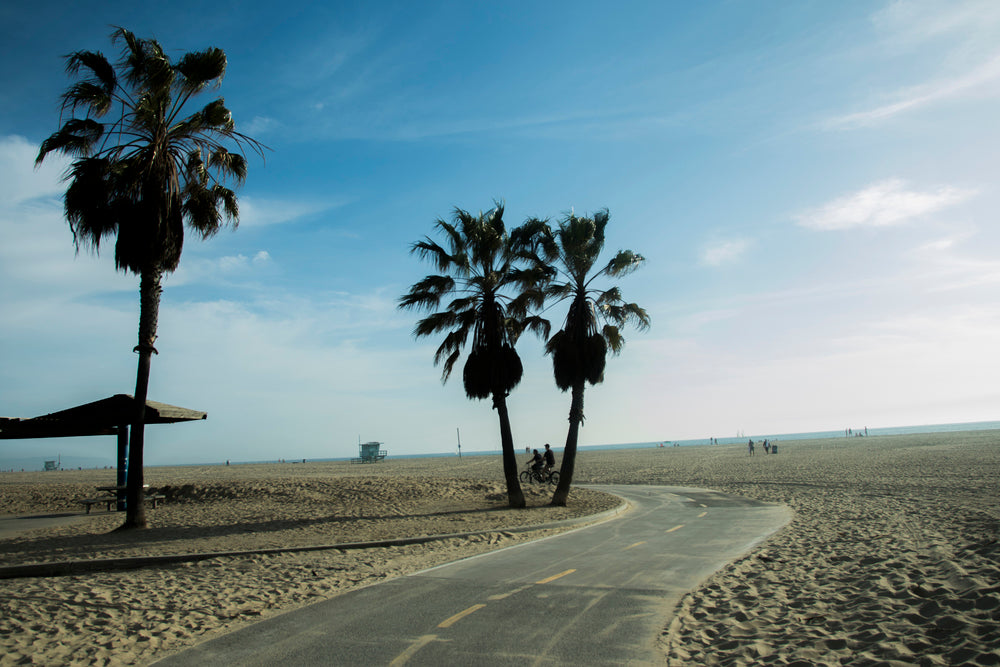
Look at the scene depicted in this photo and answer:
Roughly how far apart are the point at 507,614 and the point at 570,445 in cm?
1324

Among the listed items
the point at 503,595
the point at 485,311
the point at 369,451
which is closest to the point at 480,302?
the point at 485,311

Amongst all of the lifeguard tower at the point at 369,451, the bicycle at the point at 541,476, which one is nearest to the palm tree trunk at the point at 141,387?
the bicycle at the point at 541,476

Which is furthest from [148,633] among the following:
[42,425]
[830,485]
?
[830,485]

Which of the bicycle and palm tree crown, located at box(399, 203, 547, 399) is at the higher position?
palm tree crown, located at box(399, 203, 547, 399)

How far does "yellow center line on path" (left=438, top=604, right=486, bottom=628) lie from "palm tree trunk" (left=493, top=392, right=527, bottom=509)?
12155 millimetres

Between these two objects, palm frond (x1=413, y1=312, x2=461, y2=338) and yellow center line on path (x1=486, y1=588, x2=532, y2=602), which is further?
palm frond (x1=413, y1=312, x2=461, y2=338)

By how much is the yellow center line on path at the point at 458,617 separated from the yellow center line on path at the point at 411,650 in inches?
17.4

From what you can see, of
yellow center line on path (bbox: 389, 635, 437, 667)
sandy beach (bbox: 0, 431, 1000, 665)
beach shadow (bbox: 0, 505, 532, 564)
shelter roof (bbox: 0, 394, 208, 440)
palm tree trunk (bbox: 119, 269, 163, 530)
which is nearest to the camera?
yellow center line on path (bbox: 389, 635, 437, 667)

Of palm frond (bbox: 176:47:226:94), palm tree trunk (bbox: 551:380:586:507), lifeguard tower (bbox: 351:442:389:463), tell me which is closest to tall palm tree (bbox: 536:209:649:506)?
palm tree trunk (bbox: 551:380:586:507)

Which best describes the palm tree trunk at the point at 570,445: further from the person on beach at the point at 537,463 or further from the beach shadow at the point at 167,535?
the person on beach at the point at 537,463

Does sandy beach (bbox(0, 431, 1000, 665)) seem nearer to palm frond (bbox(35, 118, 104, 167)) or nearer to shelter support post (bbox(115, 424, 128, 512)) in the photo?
shelter support post (bbox(115, 424, 128, 512))

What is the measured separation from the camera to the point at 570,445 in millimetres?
20297

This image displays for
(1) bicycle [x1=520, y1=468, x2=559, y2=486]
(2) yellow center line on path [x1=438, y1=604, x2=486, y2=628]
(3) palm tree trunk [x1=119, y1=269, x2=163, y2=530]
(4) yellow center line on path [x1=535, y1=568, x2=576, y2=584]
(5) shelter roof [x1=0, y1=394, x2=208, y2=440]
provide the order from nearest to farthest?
1. (2) yellow center line on path [x1=438, y1=604, x2=486, y2=628]
2. (4) yellow center line on path [x1=535, y1=568, x2=576, y2=584]
3. (3) palm tree trunk [x1=119, y1=269, x2=163, y2=530]
4. (5) shelter roof [x1=0, y1=394, x2=208, y2=440]
5. (1) bicycle [x1=520, y1=468, x2=559, y2=486]

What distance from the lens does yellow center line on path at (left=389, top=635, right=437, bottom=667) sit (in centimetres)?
570
